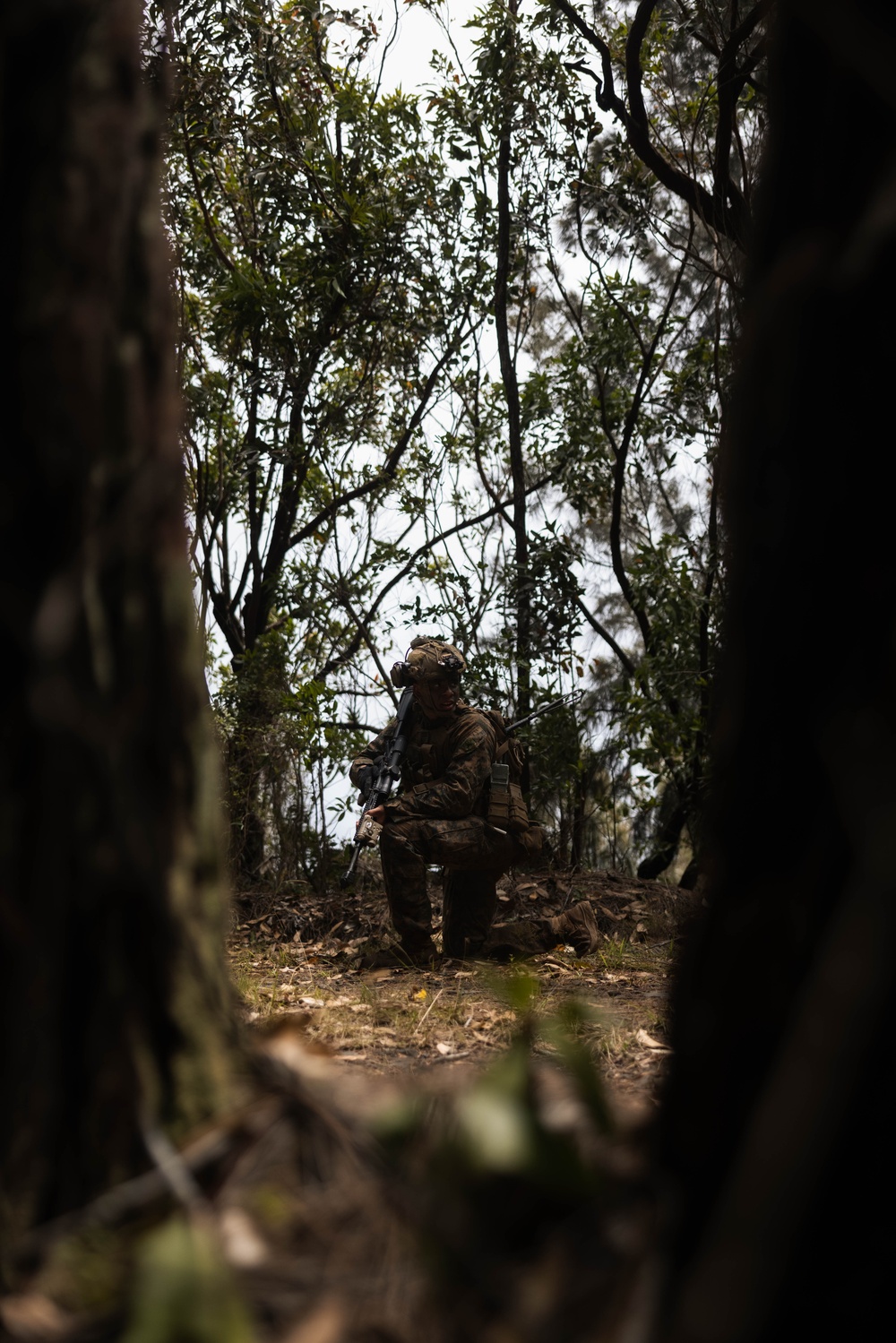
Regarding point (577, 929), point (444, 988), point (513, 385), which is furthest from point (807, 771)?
point (513, 385)

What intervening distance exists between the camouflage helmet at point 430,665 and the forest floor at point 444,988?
1.69 metres

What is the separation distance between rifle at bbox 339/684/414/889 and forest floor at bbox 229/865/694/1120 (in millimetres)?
739

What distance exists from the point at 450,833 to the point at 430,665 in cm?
104

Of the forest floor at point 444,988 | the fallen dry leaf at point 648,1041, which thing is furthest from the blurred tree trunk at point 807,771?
A: the fallen dry leaf at point 648,1041

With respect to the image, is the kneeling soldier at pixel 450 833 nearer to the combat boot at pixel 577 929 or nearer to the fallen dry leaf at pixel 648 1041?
the combat boot at pixel 577 929

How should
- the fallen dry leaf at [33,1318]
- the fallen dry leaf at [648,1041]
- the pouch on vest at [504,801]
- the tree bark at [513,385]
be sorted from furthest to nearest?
the tree bark at [513,385] < the pouch on vest at [504,801] < the fallen dry leaf at [648,1041] < the fallen dry leaf at [33,1318]

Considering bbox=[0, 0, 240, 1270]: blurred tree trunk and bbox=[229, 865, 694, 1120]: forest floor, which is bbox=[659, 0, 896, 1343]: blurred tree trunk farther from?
bbox=[0, 0, 240, 1270]: blurred tree trunk

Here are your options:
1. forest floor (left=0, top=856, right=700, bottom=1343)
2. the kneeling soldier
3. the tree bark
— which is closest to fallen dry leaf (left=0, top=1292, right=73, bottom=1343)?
forest floor (left=0, top=856, right=700, bottom=1343)

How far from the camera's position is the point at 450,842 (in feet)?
20.4

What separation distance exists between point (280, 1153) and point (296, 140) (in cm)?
887

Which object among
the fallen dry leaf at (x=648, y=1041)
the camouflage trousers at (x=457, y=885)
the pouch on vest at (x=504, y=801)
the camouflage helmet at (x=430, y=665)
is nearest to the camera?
the fallen dry leaf at (x=648, y=1041)

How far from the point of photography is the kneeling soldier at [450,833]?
246 inches

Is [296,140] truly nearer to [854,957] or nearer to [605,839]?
[605,839]

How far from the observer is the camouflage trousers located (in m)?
6.21
